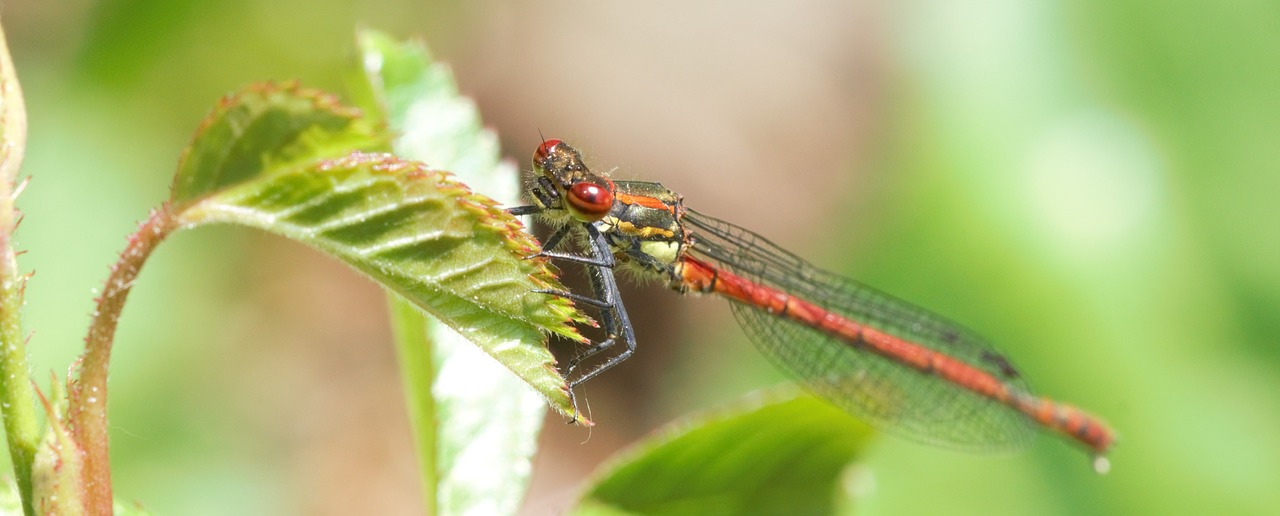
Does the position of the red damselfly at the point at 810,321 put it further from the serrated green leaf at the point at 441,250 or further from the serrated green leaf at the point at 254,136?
the serrated green leaf at the point at 254,136

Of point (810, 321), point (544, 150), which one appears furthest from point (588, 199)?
point (810, 321)

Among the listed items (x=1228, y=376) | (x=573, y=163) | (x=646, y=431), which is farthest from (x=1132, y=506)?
(x=573, y=163)

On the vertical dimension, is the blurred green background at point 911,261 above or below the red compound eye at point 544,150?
below

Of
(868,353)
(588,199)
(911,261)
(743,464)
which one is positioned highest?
(588,199)

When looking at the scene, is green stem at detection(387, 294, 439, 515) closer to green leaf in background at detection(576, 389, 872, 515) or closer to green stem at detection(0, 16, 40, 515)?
green leaf in background at detection(576, 389, 872, 515)

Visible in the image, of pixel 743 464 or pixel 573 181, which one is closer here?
pixel 743 464

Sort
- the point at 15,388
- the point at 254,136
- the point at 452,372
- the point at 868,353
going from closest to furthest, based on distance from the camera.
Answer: the point at 15,388, the point at 254,136, the point at 452,372, the point at 868,353

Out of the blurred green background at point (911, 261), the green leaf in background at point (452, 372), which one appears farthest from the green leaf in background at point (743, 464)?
the blurred green background at point (911, 261)

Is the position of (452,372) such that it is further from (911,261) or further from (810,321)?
(911,261)
